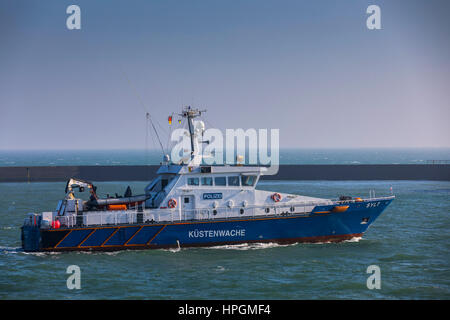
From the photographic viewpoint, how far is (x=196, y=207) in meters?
22.7

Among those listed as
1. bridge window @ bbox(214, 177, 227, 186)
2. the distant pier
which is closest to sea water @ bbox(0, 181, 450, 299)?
bridge window @ bbox(214, 177, 227, 186)

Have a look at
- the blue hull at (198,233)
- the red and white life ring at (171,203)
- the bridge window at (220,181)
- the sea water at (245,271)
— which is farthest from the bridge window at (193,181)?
the sea water at (245,271)

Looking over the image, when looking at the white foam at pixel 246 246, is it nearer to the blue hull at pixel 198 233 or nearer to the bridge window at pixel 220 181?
the blue hull at pixel 198 233

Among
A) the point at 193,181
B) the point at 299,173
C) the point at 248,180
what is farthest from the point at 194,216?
the point at 299,173

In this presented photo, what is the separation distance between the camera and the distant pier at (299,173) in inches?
2778

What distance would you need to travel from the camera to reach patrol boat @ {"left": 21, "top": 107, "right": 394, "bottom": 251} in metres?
21.8

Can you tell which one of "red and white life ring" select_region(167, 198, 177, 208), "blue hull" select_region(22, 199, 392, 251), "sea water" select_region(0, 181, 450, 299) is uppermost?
"red and white life ring" select_region(167, 198, 177, 208)

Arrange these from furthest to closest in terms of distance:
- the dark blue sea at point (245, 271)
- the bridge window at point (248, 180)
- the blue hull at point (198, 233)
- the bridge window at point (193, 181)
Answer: the bridge window at point (248, 180)
the bridge window at point (193, 181)
the blue hull at point (198, 233)
the dark blue sea at point (245, 271)

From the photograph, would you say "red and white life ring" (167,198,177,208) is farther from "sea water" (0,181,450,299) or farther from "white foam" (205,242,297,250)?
"white foam" (205,242,297,250)

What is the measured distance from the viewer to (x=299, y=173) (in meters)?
72.8

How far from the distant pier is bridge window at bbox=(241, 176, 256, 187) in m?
48.5

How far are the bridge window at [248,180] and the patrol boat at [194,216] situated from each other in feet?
0.15

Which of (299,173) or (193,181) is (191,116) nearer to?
(193,181)
